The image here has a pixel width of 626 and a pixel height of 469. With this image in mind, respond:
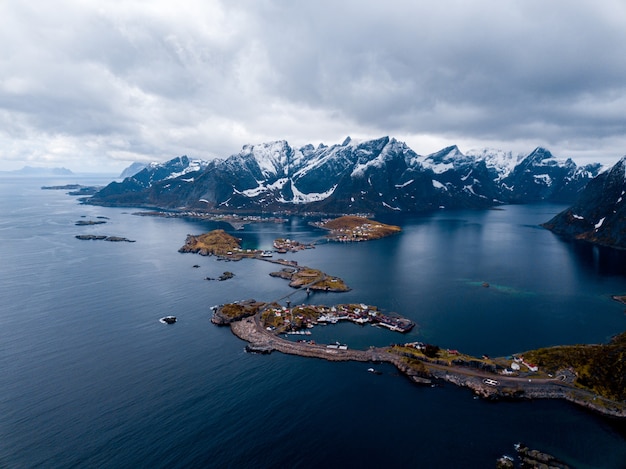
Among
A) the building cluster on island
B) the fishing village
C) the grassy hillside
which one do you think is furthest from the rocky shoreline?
the building cluster on island

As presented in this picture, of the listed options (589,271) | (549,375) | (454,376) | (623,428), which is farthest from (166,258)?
(589,271)

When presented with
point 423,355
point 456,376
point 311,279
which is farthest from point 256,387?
point 311,279

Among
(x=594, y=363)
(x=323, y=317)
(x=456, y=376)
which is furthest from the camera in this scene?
(x=323, y=317)

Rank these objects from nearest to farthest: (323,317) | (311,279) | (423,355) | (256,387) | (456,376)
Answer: (256,387)
(456,376)
(423,355)
(323,317)
(311,279)

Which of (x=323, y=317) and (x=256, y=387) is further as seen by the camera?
(x=323, y=317)

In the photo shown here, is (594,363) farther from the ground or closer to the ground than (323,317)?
farther from the ground

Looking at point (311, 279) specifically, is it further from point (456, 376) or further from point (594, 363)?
point (594, 363)

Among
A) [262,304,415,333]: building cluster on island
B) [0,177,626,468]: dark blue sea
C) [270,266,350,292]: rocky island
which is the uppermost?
[270,266,350,292]: rocky island

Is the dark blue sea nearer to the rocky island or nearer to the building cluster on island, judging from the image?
the building cluster on island
